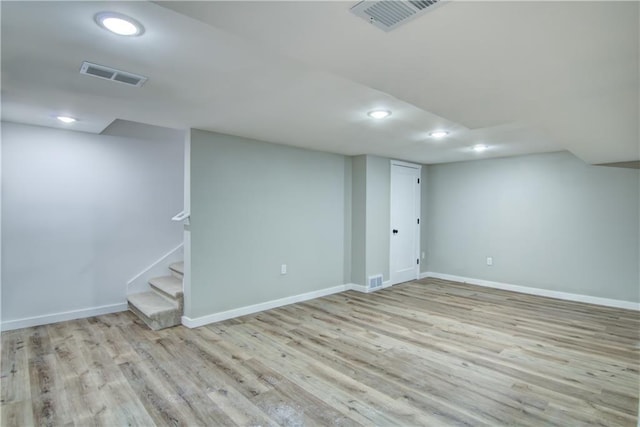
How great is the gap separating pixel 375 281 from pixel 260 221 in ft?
7.31

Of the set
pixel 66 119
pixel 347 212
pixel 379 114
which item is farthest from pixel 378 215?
pixel 66 119

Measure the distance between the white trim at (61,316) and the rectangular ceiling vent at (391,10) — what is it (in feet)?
14.7

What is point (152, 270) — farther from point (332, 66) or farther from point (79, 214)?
point (332, 66)

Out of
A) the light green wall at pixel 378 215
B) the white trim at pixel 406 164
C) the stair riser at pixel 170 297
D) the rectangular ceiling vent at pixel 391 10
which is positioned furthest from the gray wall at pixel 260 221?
the rectangular ceiling vent at pixel 391 10

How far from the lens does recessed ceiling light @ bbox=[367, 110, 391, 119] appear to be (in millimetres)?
2948

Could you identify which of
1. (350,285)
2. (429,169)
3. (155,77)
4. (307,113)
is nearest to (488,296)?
(350,285)

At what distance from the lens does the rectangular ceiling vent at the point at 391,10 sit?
111 cm

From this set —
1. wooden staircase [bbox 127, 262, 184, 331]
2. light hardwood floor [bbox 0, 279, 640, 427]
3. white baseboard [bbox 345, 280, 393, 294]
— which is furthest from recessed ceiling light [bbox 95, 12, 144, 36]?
white baseboard [bbox 345, 280, 393, 294]

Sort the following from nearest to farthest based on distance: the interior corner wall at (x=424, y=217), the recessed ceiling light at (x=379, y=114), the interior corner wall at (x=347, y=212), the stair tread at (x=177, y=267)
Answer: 1. the recessed ceiling light at (x=379, y=114)
2. the stair tread at (x=177, y=267)
3. the interior corner wall at (x=347, y=212)
4. the interior corner wall at (x=424, y=217)

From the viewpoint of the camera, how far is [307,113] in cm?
302

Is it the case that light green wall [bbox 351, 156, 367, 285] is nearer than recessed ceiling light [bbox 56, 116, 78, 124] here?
No

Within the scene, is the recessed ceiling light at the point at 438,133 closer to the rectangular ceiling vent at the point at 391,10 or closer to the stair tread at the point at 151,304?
the rectangular ceiling vent at the point at 391,10

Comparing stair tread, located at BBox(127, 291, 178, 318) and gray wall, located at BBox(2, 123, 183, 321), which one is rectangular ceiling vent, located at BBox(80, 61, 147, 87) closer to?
gray wall, located at BBox(2, 123, 183, 321)

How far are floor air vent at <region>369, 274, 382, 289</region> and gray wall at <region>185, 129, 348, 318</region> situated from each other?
47cm
